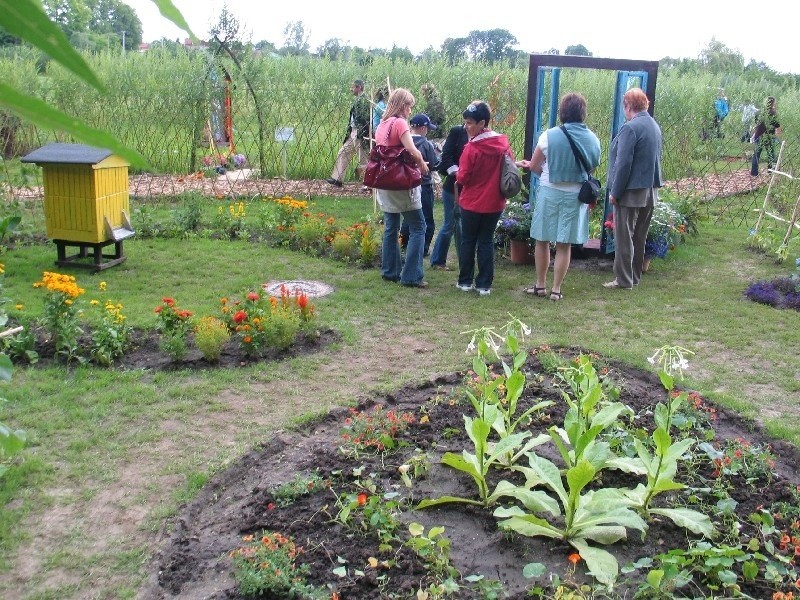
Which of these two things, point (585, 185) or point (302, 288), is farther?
point (302, 288)

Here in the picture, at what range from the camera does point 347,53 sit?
676 inches

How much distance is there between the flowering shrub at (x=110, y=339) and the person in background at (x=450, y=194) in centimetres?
345

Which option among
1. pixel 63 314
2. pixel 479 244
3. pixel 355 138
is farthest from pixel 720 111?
pixel 63 314

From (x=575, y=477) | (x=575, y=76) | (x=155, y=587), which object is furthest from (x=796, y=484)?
(x=575, y=76)

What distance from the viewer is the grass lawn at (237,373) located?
13.2 feet

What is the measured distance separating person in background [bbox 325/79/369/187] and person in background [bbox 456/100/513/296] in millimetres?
5023

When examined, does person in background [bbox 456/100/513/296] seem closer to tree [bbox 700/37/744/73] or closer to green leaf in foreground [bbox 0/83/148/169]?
green leaf in foreground [bbox 0/83/148/169]

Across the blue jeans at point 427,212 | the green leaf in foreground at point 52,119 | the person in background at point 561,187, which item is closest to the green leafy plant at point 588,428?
the person in background at point 561,187

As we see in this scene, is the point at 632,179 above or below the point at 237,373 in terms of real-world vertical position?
above

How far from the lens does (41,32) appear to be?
0.40 meters

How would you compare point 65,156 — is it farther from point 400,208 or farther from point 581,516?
point 581,516

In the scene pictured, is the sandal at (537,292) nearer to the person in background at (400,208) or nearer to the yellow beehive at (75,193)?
the person in background at (400,208)

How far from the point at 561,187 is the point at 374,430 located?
3.97m

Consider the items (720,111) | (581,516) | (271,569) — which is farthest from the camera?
(720,111)
